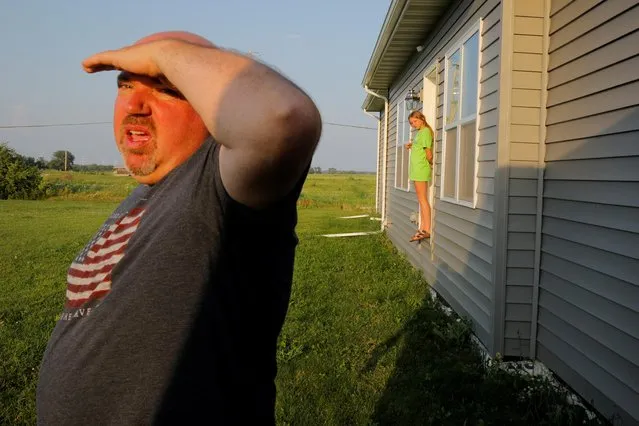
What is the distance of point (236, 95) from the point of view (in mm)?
964

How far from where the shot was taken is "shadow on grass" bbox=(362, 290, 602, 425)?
127 inches

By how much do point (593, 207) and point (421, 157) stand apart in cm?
393

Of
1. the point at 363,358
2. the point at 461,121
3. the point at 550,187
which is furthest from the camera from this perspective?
the point at 461,121

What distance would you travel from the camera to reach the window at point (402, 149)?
9531mm

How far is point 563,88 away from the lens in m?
3.67

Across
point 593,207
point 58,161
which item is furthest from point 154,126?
point 58,161

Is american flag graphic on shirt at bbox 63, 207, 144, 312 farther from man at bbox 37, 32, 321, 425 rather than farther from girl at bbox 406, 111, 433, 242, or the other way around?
girl at bbox 406, 111, 433, 242

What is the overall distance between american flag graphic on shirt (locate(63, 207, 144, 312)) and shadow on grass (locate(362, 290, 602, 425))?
2.39 metres

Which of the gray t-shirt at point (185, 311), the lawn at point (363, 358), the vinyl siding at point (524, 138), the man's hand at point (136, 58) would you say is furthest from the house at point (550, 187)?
the man's hand at point (136, 58)

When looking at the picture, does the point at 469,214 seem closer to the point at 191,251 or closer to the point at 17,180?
the point at 191,251

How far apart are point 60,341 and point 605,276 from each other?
9.18 ft

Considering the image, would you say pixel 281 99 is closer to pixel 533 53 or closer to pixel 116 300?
pixel 116 300

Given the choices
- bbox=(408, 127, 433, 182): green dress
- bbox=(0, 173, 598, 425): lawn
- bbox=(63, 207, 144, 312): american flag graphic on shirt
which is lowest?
bbox=(0, 173, 598, 425): lawn

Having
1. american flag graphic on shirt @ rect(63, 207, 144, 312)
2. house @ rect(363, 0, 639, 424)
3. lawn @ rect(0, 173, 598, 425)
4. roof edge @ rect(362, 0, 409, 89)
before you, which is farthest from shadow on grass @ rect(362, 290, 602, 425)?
roof edge @ rect(362, 0, 409, 89)
